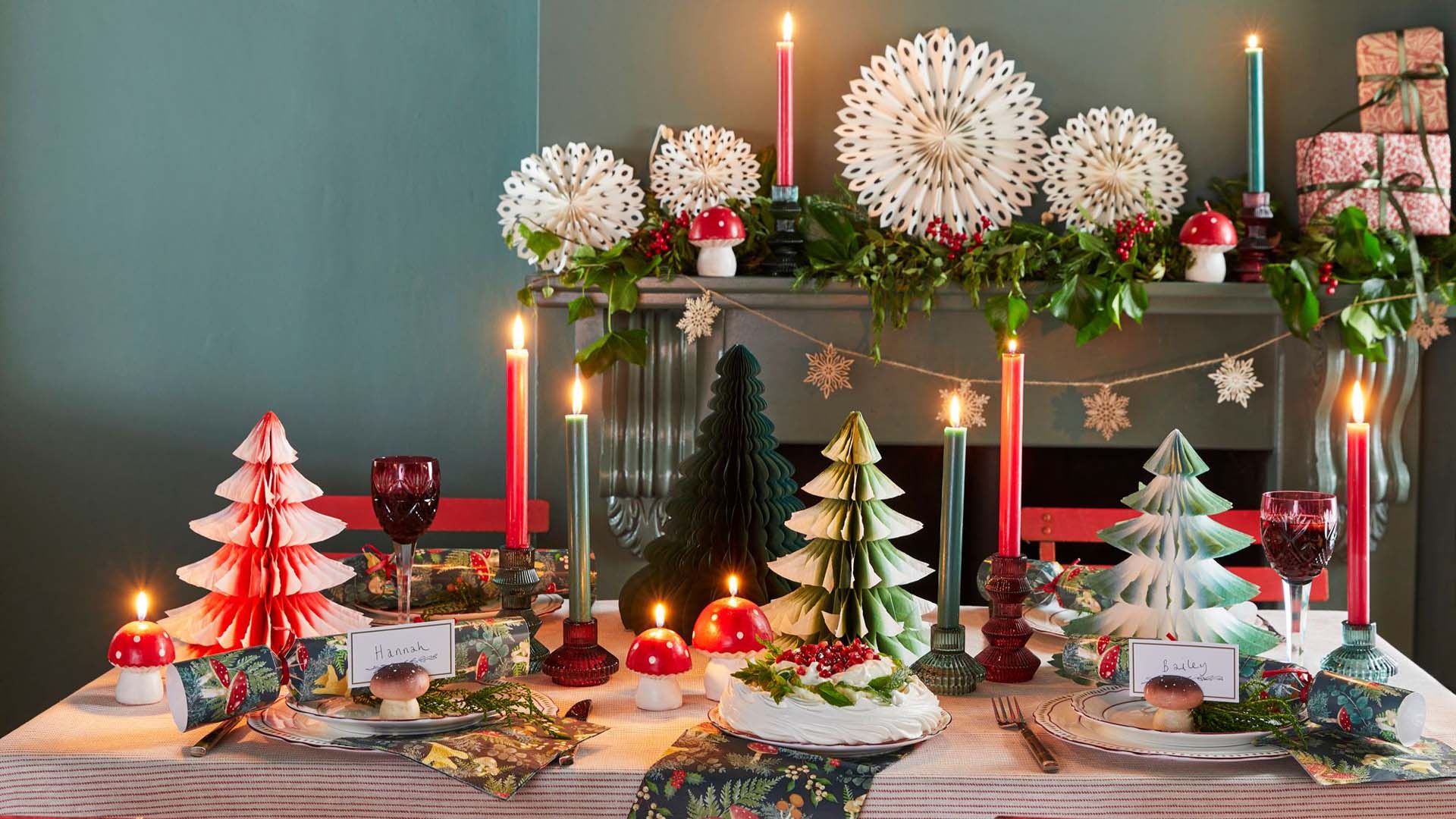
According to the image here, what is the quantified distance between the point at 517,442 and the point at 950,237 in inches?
54.9

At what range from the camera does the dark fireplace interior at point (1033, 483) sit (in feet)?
8.80

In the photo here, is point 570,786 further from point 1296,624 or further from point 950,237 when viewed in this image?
point 950,237

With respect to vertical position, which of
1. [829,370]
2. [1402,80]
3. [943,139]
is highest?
[1402,80]

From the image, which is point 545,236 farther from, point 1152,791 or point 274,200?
point 1152,791

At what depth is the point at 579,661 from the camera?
1.18 m

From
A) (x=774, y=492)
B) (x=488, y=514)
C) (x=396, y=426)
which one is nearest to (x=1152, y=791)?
(x=774, y=492)

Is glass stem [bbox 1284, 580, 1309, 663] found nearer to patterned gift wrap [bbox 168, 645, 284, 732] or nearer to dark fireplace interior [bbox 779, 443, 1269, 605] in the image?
patterned gift wrap [bbox 168, 645, 284, 732]

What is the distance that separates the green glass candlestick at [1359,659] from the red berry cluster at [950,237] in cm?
133

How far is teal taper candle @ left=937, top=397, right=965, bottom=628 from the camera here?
3.72 feet

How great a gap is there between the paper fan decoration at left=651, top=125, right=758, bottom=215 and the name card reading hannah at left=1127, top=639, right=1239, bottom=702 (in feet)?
5.34

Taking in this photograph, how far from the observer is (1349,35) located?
2.52m

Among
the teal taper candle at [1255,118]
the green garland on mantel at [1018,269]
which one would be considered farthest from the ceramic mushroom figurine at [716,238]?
the teal taper candle at [1255,118]

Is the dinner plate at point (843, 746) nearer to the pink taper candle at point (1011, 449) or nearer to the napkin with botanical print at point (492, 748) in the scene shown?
the napkin with botanical print at point (492, 748)

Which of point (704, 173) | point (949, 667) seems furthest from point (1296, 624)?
point (704, 173)
